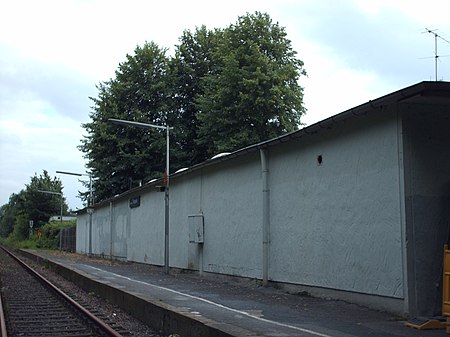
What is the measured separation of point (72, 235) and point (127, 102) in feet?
56.5

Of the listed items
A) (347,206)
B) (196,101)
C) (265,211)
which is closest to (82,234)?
(196,101)

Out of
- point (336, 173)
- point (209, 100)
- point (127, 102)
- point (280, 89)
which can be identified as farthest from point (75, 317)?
point (127, 102)

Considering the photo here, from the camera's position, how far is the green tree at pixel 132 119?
40969 mm

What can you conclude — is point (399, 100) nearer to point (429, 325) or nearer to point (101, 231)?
point (429, 325)

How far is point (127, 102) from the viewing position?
42.3m

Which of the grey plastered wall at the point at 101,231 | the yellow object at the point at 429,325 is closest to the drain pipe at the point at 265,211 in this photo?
the yellow object at the point at 429,325

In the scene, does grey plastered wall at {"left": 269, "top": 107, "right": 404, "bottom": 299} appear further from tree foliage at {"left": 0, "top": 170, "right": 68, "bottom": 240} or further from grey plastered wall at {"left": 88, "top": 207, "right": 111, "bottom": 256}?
tree foliage at {"left": 0, "top": 170, "right": 68, "bottom": 240}

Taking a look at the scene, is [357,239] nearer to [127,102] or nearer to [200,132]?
[200,132]

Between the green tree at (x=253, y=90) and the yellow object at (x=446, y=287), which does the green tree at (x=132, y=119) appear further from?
the yellow object at (x=446, y=287)

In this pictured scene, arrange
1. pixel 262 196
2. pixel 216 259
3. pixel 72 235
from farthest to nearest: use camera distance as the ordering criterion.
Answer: pixel 72 235 < pixel 216 259 < pixel 262 196

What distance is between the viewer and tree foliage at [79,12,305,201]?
3466 cm

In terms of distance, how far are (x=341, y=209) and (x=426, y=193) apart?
7.85 feet

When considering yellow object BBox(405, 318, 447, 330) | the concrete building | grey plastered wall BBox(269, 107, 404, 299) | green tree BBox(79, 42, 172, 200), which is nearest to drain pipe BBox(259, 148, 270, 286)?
the concrete building

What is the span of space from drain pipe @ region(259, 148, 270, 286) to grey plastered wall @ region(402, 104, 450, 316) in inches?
227
